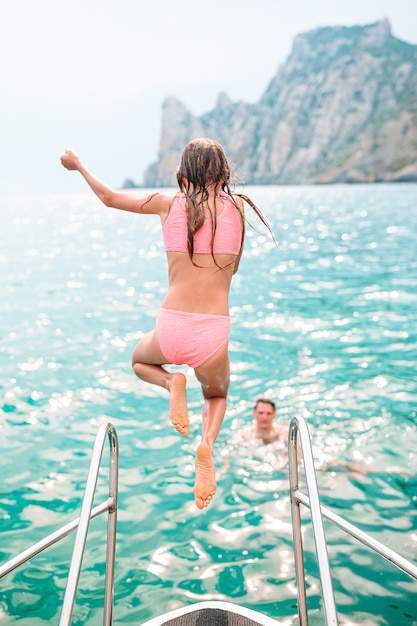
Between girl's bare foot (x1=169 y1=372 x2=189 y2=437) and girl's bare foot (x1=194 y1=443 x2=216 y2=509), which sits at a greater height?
girl's bare foot (x1=169 y1=372 x2=189 y2=437)

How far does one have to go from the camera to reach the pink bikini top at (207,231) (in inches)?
140

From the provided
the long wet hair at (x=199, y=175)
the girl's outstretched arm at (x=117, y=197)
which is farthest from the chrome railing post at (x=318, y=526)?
the girl's outstretched arm at (x=117, y=197)

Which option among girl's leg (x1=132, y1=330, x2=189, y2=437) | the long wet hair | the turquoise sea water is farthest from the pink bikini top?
the turquoise sea water

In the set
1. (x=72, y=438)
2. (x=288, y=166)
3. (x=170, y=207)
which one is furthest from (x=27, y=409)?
(x=288, y=166)

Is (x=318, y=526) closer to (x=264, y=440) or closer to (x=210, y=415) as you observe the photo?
(x=210, y=415)

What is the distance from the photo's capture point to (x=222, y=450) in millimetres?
8289

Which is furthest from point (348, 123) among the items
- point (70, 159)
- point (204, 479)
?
point (204, 479)

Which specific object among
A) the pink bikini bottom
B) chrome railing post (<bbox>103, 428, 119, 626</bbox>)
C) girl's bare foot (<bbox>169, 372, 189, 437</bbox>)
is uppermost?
the pink bikini bottom

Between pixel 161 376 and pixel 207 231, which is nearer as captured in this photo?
pixel 207 231

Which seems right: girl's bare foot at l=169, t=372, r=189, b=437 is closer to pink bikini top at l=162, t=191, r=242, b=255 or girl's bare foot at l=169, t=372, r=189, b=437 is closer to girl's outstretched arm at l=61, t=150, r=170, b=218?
pink bikini top at l=162, t=191, r=242, b=255

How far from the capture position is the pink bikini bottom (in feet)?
11.9

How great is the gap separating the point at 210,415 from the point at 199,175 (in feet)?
5.05

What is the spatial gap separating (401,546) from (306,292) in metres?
12.9

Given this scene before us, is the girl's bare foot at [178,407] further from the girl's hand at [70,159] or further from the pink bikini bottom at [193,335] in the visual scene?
the girl's hand at [70,159]
